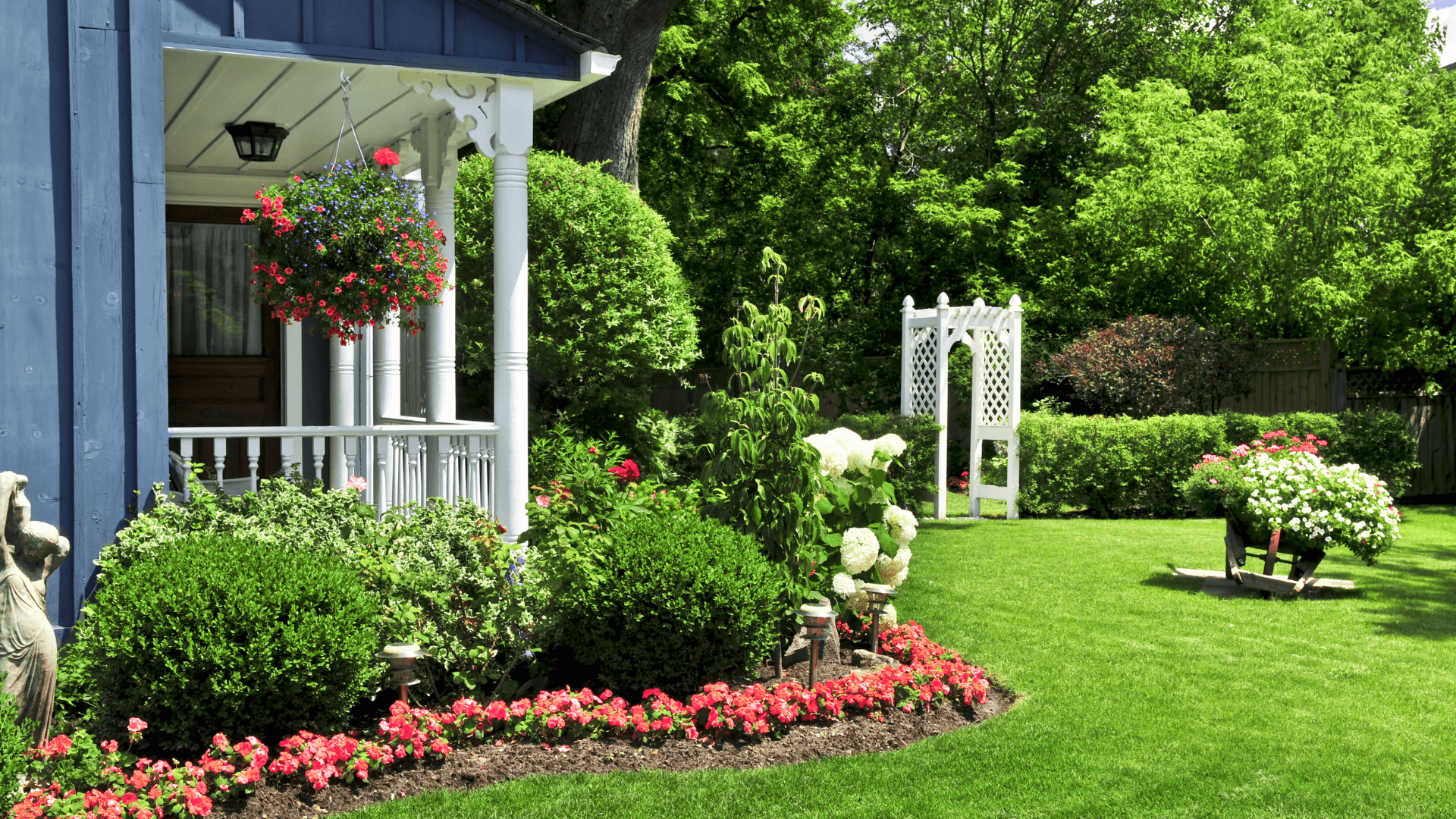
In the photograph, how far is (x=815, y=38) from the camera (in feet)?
59.9

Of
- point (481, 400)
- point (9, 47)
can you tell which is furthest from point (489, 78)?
point (481, 400)

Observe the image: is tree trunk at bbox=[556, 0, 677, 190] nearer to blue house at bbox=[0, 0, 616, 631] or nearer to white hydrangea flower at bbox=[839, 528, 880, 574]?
blue house at bbox=[0, 0, 616, 631]

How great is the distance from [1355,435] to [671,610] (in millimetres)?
10829

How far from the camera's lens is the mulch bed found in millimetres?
3801

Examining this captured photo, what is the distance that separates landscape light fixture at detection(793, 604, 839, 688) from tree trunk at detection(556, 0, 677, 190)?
7.79m

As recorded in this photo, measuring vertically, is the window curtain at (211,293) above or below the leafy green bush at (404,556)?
above

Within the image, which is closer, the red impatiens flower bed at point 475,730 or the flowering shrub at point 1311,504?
the red impatiens flower bed at point 475,730

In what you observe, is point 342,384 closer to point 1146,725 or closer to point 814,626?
point 814,626

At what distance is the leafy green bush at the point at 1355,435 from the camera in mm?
12383

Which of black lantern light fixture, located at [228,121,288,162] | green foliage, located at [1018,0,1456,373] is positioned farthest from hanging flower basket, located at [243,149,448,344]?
green foliage, located at [1018,0,1456,373]

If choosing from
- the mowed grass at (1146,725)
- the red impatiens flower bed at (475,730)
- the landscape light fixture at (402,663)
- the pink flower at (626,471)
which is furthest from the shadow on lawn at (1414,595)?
the landscape light fixture at (402,663)

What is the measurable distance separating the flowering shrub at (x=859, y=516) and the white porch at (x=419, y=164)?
5.16ft

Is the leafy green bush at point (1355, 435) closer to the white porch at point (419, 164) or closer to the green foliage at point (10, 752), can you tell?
the white porch at point (419, 164)

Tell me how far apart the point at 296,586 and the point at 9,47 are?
2.63 m
